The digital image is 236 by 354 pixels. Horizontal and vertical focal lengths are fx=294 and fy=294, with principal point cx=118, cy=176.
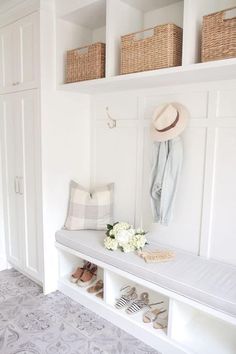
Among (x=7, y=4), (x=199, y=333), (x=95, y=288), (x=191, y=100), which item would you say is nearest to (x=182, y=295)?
(x=199, y=333)

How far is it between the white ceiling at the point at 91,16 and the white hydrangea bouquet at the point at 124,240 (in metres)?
1.62

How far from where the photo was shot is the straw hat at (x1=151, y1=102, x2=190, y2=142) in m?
2.01

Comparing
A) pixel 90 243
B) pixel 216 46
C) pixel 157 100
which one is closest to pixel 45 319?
pixel 90 243

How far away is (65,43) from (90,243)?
1.67 m

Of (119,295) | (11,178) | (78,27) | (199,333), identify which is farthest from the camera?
(11,178)

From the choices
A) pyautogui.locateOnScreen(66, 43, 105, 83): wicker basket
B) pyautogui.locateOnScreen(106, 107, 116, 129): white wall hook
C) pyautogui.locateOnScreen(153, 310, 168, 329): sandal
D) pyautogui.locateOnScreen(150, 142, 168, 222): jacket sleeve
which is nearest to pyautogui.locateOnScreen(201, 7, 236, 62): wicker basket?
pyautogui.locateOnScreen(150, 142, 168, 222): jacket sleeve

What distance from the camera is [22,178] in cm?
267

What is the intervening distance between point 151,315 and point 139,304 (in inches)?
5.8

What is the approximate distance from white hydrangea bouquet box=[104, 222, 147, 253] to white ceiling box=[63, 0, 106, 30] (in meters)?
1.62

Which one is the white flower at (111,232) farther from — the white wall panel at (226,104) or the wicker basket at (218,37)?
the wicker basket at (218,37)

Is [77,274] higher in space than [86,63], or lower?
lower

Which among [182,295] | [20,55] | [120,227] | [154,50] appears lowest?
[182,295]

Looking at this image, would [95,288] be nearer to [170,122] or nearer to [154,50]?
[170,122]

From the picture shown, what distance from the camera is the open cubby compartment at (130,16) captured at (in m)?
2.04
